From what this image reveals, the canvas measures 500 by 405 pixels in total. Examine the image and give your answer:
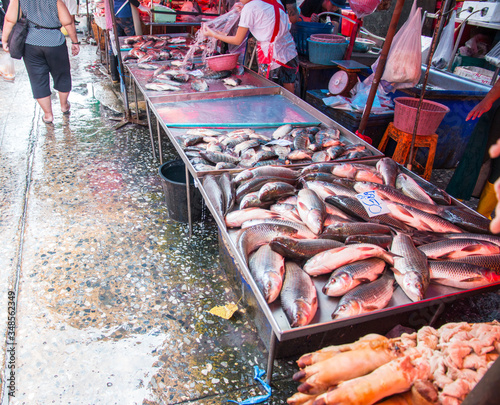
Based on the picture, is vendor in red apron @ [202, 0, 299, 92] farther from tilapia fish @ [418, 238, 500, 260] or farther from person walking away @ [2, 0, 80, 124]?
tilapia fish @ [418, 238, 500, 260]

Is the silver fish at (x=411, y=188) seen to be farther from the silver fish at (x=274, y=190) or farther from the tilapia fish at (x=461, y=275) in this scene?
the silver fish at (x=274, y=190)

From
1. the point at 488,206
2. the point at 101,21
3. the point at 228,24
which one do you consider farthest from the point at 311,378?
the point at 101,21

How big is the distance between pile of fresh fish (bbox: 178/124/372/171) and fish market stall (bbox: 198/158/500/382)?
387mm

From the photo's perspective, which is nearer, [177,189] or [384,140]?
[177,189]

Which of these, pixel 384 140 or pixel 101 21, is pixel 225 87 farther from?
pixel 101 21

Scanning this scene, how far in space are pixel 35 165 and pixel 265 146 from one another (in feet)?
11.2

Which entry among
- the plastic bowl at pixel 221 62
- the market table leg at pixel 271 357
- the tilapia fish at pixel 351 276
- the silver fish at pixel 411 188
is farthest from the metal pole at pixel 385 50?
the market table leg at pixel 271 357

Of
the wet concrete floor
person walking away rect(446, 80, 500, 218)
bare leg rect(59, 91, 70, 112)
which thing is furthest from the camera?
bare leg rect(59, 91, 70, 112)

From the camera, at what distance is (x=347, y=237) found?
2.16 m

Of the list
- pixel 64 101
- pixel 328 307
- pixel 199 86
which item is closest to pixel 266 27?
pixel 199 86

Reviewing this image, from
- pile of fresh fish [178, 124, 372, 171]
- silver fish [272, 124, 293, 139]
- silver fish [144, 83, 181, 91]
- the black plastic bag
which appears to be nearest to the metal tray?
pile of fresh fish [178, 124, 372, 171]

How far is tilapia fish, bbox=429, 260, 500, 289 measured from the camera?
6.36ft

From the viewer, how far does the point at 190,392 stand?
2.23 metres

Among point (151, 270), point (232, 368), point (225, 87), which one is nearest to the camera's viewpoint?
point (232, 368)
